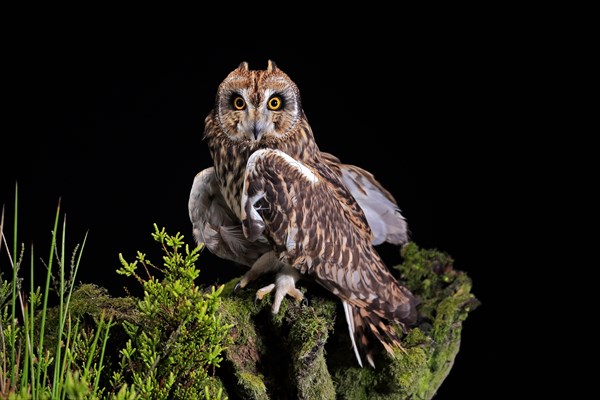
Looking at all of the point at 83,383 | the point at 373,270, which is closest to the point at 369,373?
the point at 373,270

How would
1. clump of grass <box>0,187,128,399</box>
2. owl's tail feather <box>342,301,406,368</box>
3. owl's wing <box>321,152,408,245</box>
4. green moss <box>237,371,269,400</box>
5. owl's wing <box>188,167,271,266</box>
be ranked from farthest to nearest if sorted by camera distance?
owl's wing <box>321,152,408,245</box>
owl's wing <box>188,167,271,266</box>
owl's tail feather <box>342,301,406,368</box>
green moss <box>237,371,269,400</box>
clump of grass <box>0,187,128,399</box>

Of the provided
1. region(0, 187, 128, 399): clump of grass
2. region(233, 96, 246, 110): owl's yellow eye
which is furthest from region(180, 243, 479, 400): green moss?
region(233, 96, 246, 110): owl's yellow eye

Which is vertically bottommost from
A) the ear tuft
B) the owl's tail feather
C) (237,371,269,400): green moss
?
(237,371,269,400): green moss

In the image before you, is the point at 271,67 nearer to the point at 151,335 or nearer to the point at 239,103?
the point at 239,103

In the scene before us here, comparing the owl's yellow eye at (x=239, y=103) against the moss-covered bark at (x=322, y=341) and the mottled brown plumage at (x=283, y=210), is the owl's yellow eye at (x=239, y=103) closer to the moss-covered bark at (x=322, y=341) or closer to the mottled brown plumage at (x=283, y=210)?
the mottled brown plumage at (x=283, y=210)

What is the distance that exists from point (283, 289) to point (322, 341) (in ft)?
0.65

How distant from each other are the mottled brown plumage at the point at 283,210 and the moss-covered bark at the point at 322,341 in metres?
0.08

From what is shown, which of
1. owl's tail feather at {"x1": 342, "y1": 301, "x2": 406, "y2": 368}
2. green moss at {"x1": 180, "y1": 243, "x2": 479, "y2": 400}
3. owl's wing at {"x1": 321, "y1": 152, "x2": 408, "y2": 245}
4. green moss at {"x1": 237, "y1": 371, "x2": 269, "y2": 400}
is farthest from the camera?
owl's wing at {"x1": 321, "y1": 152, "x2": 408, "y2": 245}

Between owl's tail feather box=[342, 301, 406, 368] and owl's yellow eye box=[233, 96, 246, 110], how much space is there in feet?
2.28

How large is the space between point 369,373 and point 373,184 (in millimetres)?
657

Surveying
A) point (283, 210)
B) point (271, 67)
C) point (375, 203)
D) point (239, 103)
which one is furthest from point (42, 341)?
point (375, 203)

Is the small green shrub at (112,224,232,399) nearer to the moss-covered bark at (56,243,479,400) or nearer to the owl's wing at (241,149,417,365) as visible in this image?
the moss-covered bark at (56,243,479,400)

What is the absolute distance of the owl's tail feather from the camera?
2230mm

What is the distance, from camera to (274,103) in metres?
2.11
